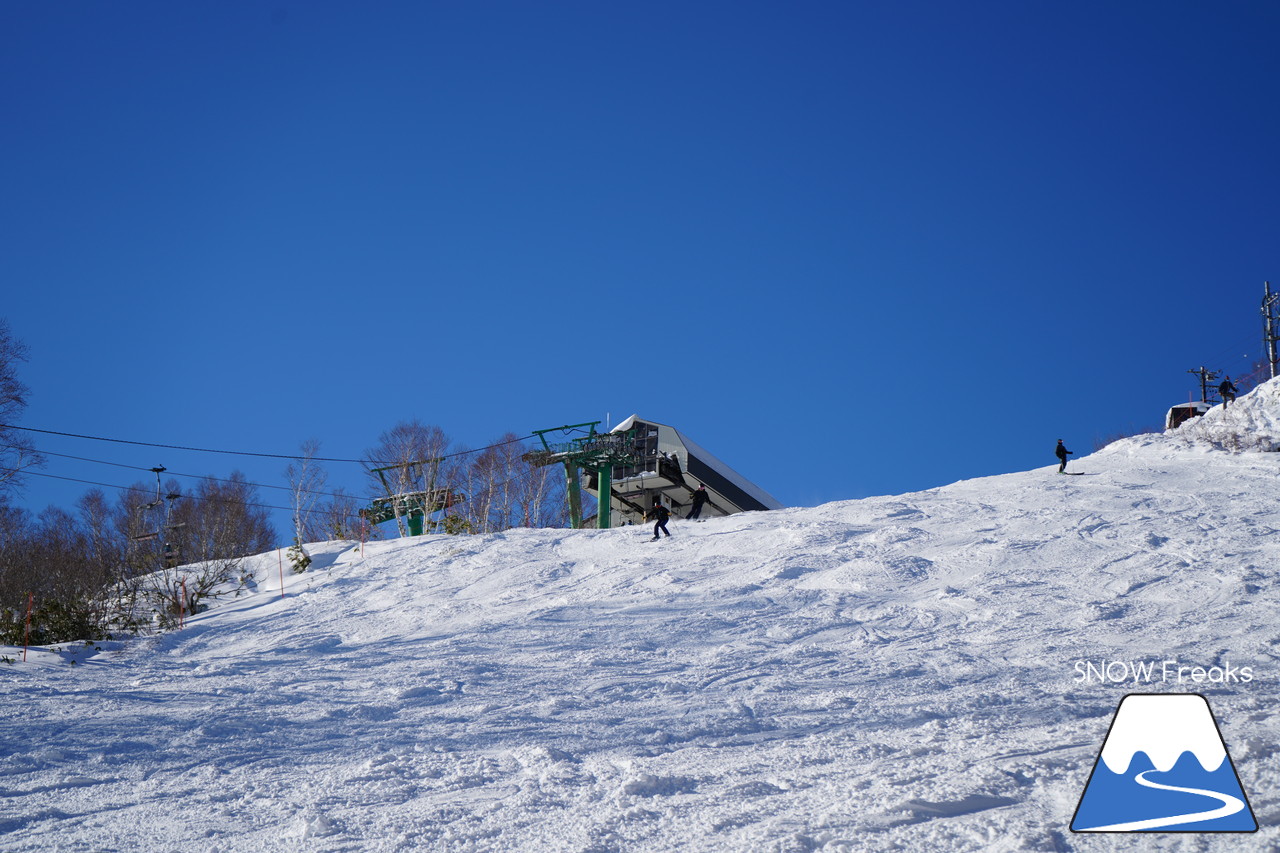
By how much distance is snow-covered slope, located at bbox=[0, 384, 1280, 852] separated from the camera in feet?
23.8

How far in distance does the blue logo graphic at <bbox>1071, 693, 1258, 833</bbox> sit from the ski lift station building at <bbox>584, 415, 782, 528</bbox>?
3405 centimetres

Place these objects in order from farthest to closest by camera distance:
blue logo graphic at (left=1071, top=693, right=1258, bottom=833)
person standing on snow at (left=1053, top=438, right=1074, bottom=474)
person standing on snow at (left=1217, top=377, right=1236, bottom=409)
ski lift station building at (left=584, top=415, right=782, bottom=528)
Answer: ski lift station building at (left=584, top=415, right=782, bottom=528), person standing on snow at (left=1217, top=377, right=1236, bottom=409), person standing on snow at (left=1053, top=438, right=1074, bottom=474), blue logo graphic at (left=1071, top=693, right=1258, bottom=833)

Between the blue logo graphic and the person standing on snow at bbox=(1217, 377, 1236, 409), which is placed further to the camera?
the person standing on snow at bbox=(1217, 377, 1236, 409)

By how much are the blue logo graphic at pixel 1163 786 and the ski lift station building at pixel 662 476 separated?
3405cm

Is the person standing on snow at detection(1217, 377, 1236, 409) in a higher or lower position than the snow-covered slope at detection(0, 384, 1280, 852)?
higher

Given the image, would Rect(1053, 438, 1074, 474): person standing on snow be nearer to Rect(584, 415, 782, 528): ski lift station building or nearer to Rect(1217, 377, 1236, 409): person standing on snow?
Rect(1217, 377, 1236, 409): person standing on snow

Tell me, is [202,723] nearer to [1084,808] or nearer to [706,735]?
[706,735]

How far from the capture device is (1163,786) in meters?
6.32

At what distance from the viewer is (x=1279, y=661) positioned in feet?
36.1

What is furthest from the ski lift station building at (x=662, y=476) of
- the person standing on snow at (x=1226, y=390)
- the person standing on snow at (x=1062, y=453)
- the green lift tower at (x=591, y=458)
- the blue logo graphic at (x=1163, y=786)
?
the blue logo graphic at (x=1163, y=786)

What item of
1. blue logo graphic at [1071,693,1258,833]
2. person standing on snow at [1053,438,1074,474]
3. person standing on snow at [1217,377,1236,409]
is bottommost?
blue logo graphic at [1071,693,1258,833]

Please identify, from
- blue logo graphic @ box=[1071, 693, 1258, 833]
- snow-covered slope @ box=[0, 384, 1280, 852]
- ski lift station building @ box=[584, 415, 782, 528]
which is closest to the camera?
blue logo graphic @ box=[1071, 693, 1258, 833]

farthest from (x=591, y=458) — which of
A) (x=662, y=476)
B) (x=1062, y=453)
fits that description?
(x=1062, y=453)

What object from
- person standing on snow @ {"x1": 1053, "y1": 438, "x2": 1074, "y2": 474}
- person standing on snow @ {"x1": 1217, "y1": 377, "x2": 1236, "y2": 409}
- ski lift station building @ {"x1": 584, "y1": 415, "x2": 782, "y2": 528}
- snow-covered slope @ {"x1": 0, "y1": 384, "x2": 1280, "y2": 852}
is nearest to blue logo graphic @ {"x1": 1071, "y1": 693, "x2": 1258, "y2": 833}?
snow-covered slope @ {"x1": 0, "y1": 384, "x2": 1280, "y2": 852}
